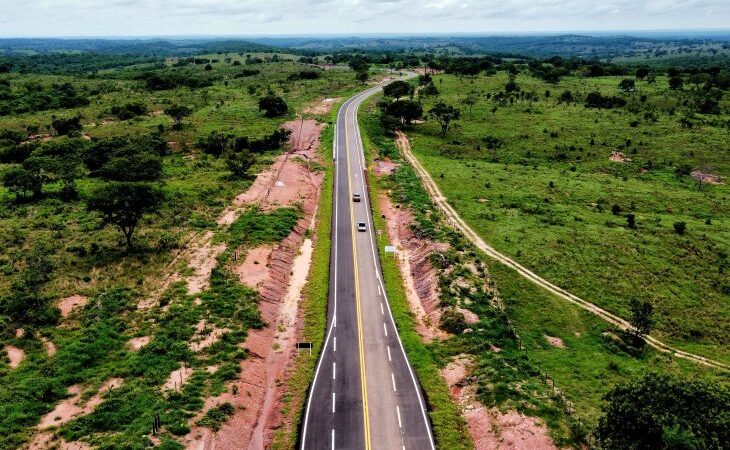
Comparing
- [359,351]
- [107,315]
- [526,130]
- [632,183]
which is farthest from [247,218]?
[526,130]

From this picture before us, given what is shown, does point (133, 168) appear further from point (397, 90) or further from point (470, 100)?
point (470, 100)

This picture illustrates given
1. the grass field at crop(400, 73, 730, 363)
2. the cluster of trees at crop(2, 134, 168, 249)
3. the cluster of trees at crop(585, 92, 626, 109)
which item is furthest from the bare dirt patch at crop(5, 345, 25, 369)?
the cluster of trees at crop(585, 92, 626, 109)

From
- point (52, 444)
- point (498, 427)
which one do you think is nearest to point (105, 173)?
point (52, 444)

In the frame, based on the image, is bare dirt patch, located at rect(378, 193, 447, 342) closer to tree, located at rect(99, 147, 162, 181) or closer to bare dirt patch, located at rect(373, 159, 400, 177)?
bare dirt patch, located at rect(373, 159, 400, 177)

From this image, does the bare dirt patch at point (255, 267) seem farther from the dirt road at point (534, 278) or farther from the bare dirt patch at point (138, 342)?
the dirt road at point (534, 278)

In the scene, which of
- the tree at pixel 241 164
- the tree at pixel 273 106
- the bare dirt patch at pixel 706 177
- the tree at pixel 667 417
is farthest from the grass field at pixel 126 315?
the bare dirt patch at pixel 706 177

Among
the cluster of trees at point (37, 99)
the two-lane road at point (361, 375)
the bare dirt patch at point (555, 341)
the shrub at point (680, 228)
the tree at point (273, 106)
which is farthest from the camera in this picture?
the cluster of trees at point (37, 99)

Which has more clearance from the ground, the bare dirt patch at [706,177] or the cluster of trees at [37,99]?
the cluster of trees at [37,99]

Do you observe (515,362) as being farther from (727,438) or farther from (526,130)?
(526,130)
